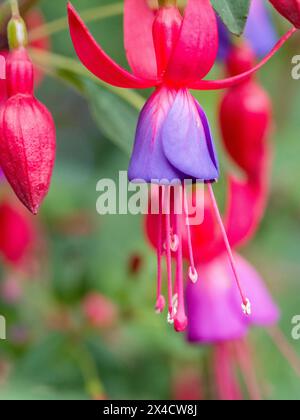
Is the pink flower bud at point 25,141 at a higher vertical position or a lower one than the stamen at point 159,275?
higher

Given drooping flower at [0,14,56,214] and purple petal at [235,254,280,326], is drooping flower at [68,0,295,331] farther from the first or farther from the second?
purple petal at [235,254,280,326]

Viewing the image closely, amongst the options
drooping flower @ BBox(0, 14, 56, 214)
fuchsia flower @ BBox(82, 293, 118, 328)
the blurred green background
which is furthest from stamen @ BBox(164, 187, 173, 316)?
fuchsia flower @ BBox(82, 293, 118, 328)

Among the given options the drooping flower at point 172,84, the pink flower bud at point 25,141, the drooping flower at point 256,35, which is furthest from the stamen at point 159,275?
the drooping flower at point 256,35

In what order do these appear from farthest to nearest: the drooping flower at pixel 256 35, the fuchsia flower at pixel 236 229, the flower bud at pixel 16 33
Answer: the drooping flower at pixel 256 35, the fuchsia flower at pixel 236 229, the flower bud at pixel 16 33

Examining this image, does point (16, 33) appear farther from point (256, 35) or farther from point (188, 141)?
point (256, 35)

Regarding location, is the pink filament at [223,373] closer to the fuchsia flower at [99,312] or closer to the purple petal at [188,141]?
the fuchsia flower at [99,312]

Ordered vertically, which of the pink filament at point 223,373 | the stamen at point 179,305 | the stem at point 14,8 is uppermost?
the stem at point 14,8

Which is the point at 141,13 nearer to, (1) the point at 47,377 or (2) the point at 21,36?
(2) the point at 21,36

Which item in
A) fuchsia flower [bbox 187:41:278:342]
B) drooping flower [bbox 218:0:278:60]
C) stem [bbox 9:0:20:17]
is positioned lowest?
fuchsia flower [bbox 187:41:278:342]

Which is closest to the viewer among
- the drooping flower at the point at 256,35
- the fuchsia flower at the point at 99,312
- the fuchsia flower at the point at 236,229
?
the fuchsia flower at the point at 236,229

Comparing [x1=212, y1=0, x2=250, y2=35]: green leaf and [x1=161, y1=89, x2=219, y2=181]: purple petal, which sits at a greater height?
[x1=212, y1=0, x2=250, y2=35]: green leaf
